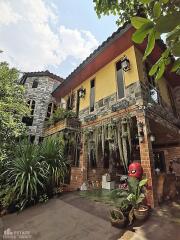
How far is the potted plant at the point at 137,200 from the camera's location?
342 centimetres

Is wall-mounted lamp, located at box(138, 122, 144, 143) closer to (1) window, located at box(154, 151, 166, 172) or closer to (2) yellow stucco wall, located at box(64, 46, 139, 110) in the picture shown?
(2) yellow stucco wall, located at box(64, 46, 139, 110)

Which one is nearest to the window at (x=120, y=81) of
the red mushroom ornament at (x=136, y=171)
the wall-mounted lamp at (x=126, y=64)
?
the wall-mounted lamp at (x=126, y=64)

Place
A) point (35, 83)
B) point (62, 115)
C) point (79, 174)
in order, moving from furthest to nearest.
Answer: point (35, 83)
point (62, 115)
point (79, 174)

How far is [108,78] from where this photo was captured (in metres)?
6.92

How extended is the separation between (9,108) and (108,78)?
16.9 feet

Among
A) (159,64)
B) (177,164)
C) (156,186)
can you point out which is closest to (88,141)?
(156,186)

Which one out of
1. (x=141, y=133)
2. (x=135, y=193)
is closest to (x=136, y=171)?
(x=135, y=193)

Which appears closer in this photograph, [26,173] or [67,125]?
[26,173]

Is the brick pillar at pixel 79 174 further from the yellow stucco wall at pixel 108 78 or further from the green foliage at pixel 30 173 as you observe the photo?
the yellow stucco wall at pixel 108 78

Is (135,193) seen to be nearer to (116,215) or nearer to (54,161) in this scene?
(116,215)

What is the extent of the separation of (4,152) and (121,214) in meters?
5.71

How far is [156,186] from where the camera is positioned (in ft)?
14.5

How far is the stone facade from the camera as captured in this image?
11.5m

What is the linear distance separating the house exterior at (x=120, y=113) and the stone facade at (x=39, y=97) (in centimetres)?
277
